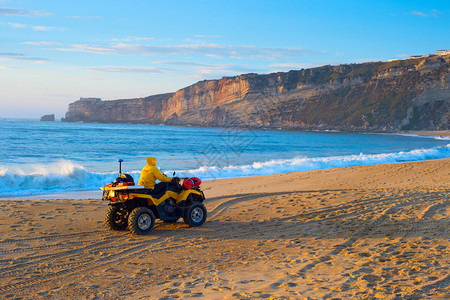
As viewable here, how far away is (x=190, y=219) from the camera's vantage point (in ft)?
26.8

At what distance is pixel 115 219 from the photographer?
7.98m

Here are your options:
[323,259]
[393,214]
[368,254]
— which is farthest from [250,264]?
[393,214]

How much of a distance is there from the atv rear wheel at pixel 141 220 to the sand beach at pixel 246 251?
0.18 m

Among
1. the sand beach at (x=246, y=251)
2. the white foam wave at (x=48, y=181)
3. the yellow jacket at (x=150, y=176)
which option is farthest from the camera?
the white foam wave at (x=48, y=181)

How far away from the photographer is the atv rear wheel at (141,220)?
7.42 m

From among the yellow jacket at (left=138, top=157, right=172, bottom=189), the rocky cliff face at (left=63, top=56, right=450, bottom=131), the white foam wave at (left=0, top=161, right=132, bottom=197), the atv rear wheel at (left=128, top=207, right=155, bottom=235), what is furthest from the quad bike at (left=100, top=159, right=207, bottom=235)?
the rocky cliff face at (left=63, top=56, right=450, bottom=131)

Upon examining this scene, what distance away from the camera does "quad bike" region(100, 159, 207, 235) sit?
755 centimetres

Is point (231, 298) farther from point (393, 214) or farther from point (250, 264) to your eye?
point (393, 214)

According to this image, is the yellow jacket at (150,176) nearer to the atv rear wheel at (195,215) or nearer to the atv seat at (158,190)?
the atv seat at (158,190)

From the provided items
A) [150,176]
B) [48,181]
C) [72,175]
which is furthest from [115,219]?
[72,175]

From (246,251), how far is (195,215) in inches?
82.8

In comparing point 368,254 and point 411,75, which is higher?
point 411,75

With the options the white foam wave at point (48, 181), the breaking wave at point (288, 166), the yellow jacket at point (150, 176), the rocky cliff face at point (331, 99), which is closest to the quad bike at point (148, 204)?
the yellow jacket at point (150, 176)

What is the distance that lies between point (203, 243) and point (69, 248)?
2.21 meters
